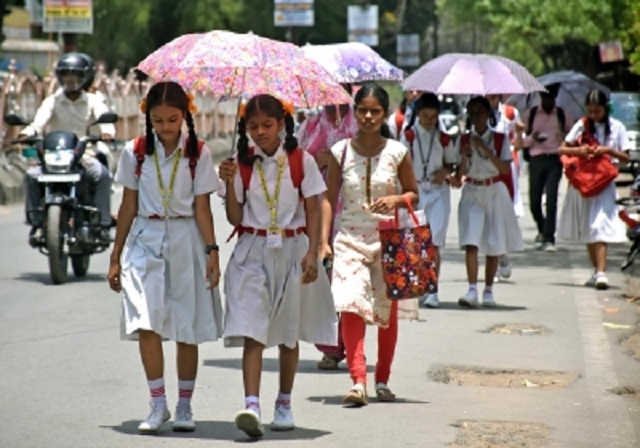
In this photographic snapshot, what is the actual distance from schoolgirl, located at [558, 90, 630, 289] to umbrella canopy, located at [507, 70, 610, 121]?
18.0ft

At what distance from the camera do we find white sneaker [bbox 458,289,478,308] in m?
13.8

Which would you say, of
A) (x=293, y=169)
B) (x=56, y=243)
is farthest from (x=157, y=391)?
(x=56, y=243)

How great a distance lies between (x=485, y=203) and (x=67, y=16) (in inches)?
746

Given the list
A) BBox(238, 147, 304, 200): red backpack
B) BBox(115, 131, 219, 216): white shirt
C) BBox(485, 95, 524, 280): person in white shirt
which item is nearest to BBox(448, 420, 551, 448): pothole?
BBox(238, 147, 304, 200): red backpack

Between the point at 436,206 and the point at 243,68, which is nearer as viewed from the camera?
the point at 243,68

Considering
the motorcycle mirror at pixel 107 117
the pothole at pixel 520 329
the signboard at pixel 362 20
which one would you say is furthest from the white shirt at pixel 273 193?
the signboard at pixel 362 20

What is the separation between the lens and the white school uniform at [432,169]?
13344 mm

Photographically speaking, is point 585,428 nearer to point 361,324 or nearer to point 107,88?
point 361,324

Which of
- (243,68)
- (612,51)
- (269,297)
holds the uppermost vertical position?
(612,51)

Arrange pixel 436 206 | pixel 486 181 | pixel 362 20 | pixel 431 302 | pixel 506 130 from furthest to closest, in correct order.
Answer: pixel 362 20 < pixel 506 130 < pixel 486 181 < pixel 436 206 < pixel 431 302

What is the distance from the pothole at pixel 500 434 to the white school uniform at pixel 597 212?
6.99 metres

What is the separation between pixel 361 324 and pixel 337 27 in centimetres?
6157

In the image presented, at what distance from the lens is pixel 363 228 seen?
30.2ft

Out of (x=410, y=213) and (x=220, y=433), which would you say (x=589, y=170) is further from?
(x=220, y=433)
